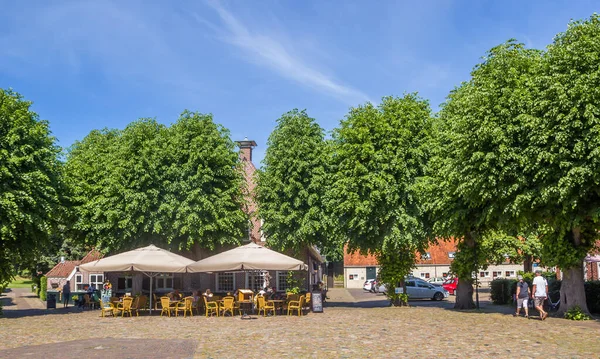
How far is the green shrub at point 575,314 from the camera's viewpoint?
22.0m

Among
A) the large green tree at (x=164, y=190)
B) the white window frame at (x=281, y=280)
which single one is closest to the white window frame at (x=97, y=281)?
the large green tree at (x=164, y=190)

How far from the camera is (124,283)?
39375mm

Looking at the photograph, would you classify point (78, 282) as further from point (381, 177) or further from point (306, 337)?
point (306, 337)

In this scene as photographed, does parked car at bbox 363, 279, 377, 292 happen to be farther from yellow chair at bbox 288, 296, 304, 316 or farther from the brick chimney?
yellow chair at bbox 288, 296, 304, 316

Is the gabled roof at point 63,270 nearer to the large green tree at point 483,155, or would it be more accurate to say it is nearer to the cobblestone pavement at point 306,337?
the cobblestone pavement at point 306,337

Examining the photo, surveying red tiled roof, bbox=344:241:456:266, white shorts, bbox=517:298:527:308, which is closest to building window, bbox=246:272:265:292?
white shorts, bbox=517:298:527:308

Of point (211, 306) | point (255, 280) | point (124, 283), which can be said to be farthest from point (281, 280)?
point (211, 306)

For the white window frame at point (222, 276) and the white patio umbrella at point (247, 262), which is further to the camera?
the white window frame at point (222, 276)

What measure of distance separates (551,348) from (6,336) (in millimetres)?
15681

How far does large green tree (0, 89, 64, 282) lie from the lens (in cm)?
2534

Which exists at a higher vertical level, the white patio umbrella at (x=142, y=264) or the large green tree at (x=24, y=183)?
the large green tree at (x=24, y=183)

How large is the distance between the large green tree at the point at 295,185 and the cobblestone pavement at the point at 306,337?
7.73 metres

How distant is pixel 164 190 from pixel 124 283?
10.2 metres

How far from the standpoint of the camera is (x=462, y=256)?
1106 inches
